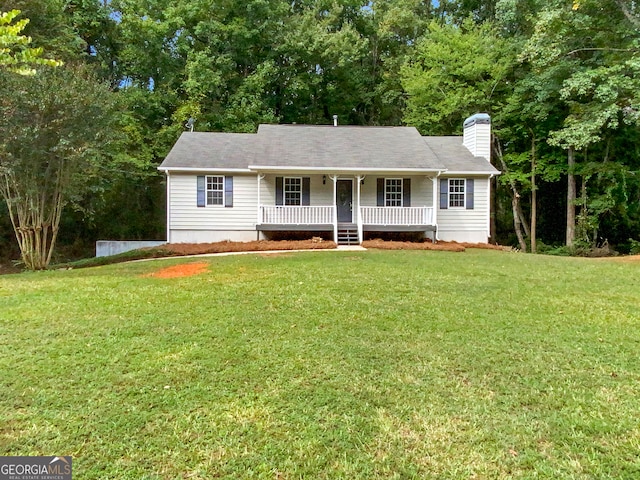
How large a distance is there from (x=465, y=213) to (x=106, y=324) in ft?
46.1

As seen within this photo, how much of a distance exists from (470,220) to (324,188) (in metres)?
5.81

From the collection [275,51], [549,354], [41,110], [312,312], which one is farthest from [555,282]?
[275,51]

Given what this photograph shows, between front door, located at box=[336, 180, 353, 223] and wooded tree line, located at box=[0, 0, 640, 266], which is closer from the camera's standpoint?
wooded tree line, located at box=[0, 0, 640, 266]

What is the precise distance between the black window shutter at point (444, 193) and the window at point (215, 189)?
834 cm

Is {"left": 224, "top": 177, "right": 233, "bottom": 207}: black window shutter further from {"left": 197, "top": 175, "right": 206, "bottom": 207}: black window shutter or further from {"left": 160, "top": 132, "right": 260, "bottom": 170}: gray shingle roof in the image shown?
{"left": 197, "top": 175, "right": 206, "bottom": 207}: black window shutter

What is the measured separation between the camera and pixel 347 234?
1515cm

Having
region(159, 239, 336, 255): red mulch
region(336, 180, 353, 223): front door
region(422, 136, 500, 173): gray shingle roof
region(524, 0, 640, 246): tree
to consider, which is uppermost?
region(524, 0, 640, 246): tree

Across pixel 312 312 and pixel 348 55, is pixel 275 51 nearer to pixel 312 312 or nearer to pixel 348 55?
pixel 348 55

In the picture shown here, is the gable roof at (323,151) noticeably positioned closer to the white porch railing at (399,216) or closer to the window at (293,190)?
the window at (293,190)

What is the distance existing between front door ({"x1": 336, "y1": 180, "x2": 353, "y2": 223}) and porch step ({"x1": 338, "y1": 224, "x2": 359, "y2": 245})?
95 centimetres

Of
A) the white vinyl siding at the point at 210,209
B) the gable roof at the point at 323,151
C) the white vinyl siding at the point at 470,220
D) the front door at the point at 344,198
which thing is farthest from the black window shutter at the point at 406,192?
the white vinyl siding at the point at 210,209

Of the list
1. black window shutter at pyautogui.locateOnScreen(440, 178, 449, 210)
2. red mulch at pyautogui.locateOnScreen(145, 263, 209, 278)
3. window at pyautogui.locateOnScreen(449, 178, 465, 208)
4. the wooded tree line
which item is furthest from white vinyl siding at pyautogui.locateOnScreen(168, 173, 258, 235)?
window at pyautogui.locateOnScreen(449, 178, 465, 208)

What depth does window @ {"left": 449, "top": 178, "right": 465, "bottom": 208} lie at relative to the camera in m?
16.2

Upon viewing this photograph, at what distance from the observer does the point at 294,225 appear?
15125 millimetres
